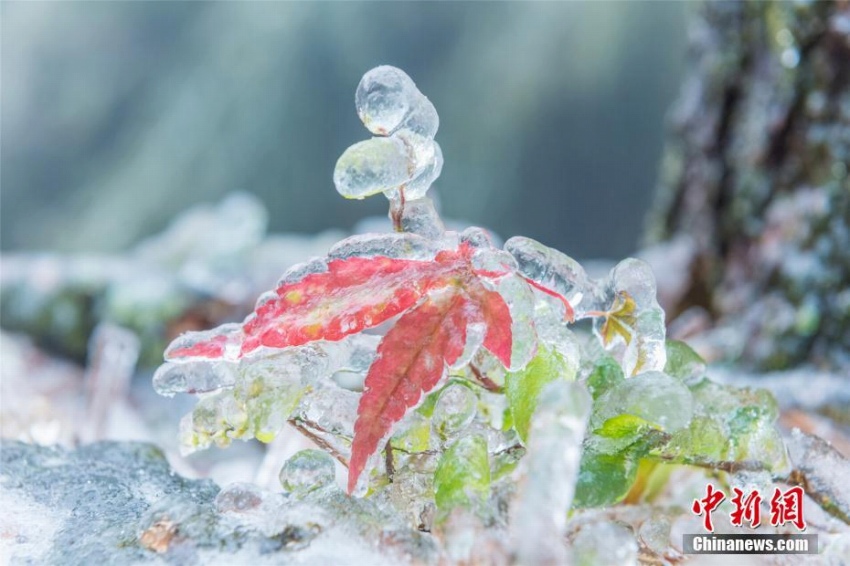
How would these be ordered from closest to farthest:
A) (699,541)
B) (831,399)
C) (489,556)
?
1. (489,556)
2. (699,541)
3. (831,399)

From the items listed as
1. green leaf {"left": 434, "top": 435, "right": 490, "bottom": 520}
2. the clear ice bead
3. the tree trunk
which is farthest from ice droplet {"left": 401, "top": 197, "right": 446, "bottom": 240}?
the tree trunk

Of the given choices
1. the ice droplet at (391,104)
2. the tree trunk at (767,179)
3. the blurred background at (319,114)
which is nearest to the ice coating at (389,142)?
the ice droplet at (391,104)

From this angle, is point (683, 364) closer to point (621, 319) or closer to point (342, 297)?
point (621, 319)

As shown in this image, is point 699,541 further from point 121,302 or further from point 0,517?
point 121,302

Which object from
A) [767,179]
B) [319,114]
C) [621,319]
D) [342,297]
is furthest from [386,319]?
[319,114]

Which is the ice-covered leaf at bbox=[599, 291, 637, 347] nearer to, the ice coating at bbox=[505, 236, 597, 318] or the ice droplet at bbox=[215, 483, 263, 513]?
the ice coating at bbox=[505, 236, 597, 318]

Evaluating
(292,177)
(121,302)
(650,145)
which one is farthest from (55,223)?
(650,145)
